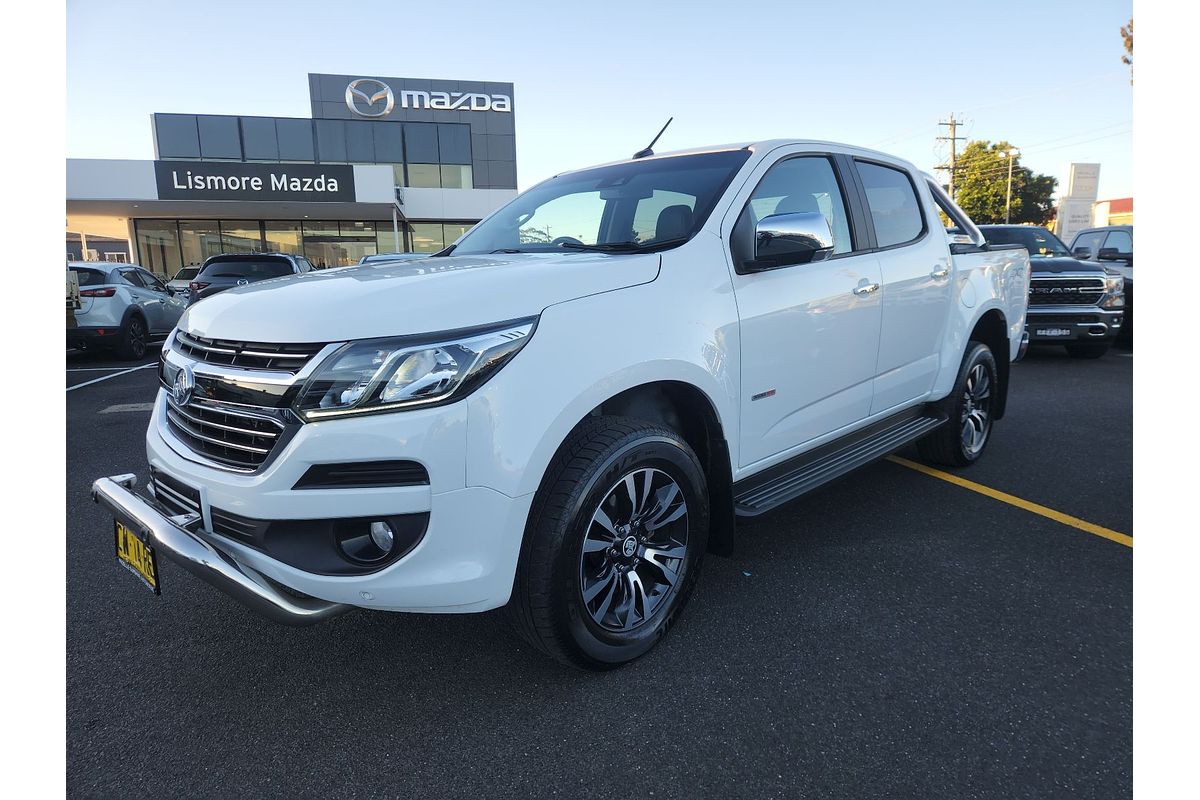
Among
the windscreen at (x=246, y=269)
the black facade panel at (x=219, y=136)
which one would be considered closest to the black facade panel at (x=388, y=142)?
the black facade panel at (x=219, y=136)

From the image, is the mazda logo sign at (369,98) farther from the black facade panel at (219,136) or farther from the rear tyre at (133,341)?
the rear tyre at (133,341)

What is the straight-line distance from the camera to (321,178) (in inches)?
1061

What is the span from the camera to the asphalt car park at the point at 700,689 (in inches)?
79.5

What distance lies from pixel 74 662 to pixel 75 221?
3941 cm

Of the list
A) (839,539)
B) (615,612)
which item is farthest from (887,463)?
(615,612)

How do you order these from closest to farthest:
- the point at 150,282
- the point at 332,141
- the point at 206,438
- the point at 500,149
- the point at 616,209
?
1. the point at 206,438
2. the point at 616,209
3. the point at 150,282
4. the point at 332,141
5. the point at 500,149

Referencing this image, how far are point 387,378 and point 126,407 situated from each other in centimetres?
688

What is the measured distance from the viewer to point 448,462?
193 centimetres

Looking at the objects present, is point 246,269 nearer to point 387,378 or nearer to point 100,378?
point 100,378

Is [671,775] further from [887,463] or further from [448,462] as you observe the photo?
[887,463]

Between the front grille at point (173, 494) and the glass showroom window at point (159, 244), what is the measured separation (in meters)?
33.8

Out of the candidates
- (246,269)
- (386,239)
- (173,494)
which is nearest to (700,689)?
(173,494)

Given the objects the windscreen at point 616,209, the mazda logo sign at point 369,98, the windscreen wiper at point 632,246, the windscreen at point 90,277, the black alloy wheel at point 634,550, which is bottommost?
the black alloy wheel at point 634,550

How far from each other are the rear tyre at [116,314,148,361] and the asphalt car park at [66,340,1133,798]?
867 centimetres
